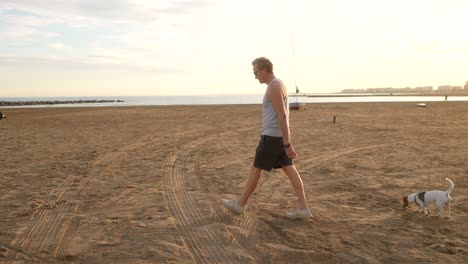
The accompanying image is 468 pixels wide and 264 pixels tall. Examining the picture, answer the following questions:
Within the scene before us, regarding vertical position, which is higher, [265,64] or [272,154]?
[265,64]

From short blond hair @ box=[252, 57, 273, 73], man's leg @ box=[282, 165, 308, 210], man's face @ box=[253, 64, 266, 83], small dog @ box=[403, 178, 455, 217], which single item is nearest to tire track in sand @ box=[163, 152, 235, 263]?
man's leg @ box=[282, 165, 308, 210]

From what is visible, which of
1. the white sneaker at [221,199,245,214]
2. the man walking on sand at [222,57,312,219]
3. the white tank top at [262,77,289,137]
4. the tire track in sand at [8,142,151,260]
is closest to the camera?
the tire track in sand at [8,142,151,260]

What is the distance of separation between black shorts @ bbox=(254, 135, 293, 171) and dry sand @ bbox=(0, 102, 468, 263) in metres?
0.72

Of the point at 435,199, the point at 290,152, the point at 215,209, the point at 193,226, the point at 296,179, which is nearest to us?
the point at 290,152

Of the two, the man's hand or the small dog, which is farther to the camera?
the small dog

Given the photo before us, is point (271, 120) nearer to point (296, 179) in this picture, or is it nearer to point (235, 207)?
point (296, 179)

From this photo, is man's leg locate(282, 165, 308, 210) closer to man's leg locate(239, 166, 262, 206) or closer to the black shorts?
the black shorts

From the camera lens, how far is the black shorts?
459 centimetres

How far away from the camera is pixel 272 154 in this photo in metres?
4.60

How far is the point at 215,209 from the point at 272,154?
1.23 meters

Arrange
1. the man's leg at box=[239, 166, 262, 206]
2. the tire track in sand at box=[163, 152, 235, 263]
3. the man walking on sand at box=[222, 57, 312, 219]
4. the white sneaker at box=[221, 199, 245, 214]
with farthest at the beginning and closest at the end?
1. the white sneaker at box=[221, 199, 245, 214]
2. the man's leg at box=[239, 166, 262, 206]
3. the man walking on sand at box=[222, 57, 312, 219]
4. the tire track in sand at box=[163, 152, 235, 263]

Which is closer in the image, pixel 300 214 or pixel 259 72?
pixel 259 72

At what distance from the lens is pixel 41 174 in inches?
291

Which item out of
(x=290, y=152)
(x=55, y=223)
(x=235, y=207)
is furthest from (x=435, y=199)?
(x=55, y=223)
